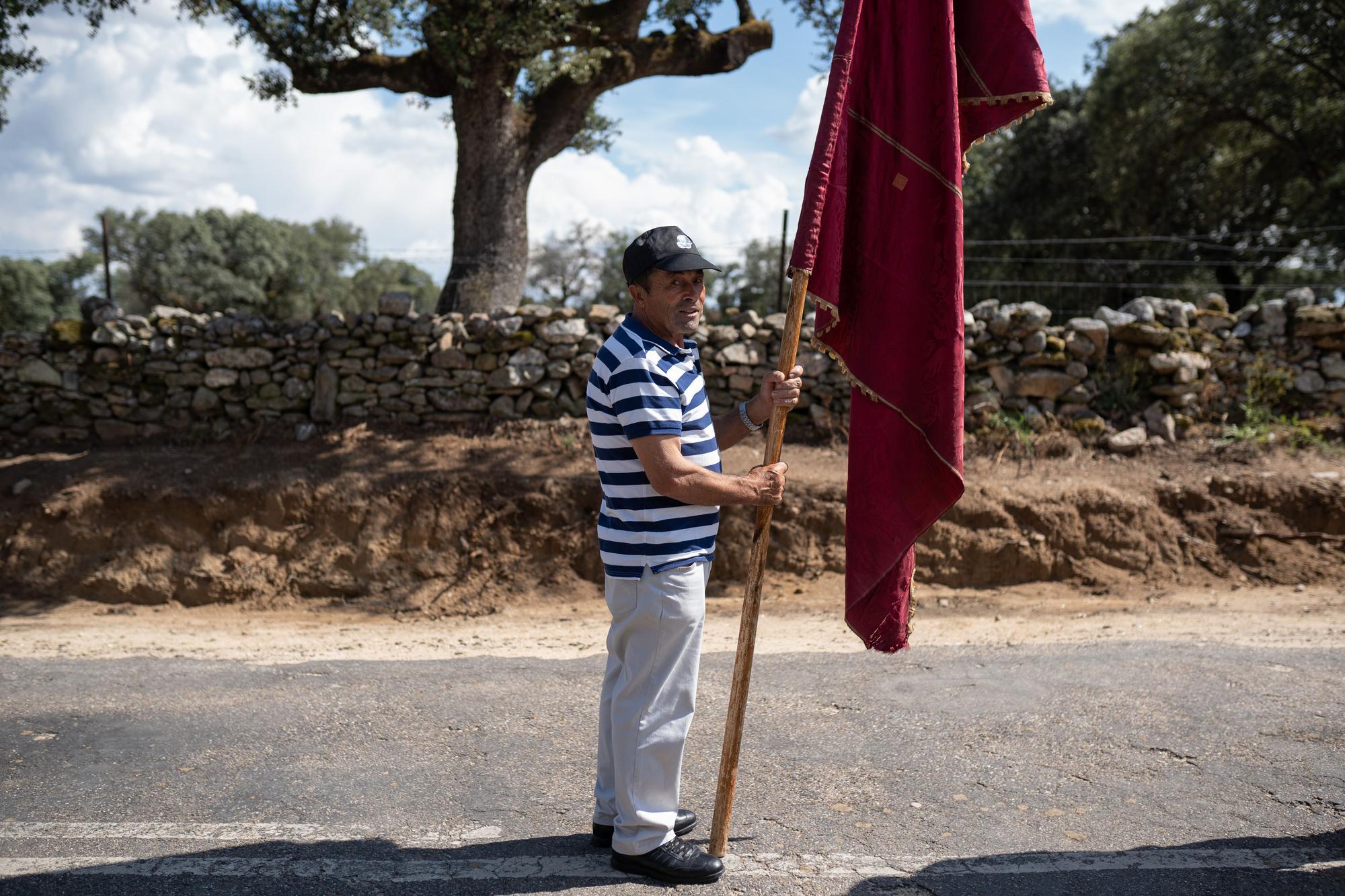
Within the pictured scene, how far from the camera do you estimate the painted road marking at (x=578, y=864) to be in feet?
11.2

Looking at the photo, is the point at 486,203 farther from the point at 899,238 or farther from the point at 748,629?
the point at 748,629

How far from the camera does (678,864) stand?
333 cm

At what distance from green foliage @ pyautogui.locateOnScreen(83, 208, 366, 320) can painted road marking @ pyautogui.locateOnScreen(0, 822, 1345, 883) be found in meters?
Result: 29.9

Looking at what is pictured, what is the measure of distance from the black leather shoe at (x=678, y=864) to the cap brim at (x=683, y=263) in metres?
2.09

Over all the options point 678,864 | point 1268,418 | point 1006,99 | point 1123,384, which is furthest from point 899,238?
point 1268,418

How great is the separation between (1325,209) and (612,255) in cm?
1884

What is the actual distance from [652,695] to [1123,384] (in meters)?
9.50

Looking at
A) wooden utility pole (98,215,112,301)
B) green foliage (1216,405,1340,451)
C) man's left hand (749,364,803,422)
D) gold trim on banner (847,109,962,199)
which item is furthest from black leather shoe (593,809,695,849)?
wooden utility pole (98,215,112,301)

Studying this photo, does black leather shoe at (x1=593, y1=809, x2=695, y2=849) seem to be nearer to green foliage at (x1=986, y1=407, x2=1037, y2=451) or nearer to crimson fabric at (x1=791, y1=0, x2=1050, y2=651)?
crimson fabric at (x1=791, y1=0, x2=1050, y2=651)

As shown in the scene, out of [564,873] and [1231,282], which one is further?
[1231,282]

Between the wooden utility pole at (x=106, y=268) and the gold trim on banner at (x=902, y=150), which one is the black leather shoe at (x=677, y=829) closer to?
the gold trim on banner at (x=902, y=150)

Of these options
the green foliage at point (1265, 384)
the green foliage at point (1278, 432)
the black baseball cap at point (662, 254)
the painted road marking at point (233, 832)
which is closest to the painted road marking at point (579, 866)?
the painted road marking at point (233, 832)

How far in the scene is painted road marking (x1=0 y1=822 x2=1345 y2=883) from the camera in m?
3.40

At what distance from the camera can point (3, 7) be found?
10.6 meters
